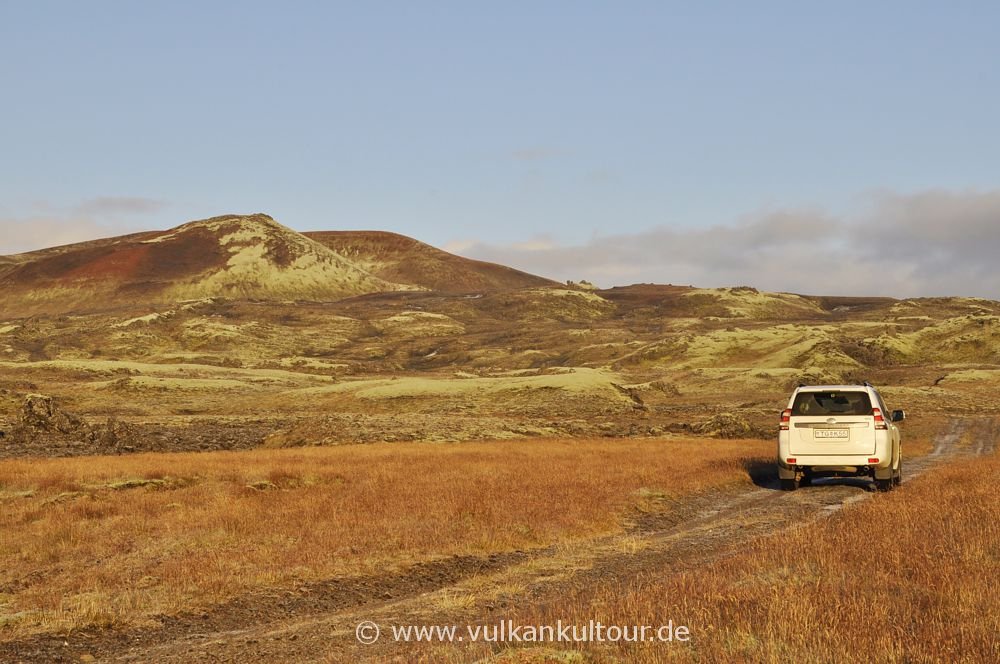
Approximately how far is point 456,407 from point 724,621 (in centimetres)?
5363

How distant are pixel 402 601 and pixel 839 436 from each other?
1254 cm

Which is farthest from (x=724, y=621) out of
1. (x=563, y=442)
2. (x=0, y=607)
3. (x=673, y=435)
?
(x=673, y=435)

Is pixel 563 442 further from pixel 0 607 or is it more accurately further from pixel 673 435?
pixel 0 607

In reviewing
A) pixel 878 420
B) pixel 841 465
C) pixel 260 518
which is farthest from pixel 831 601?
pixel 878 420

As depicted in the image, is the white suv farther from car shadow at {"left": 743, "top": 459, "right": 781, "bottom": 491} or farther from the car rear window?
car shadow at {"left": 743, "top": 459, "right": 781, "bottom": 491}

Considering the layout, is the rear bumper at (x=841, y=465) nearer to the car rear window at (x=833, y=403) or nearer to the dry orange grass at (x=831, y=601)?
the car rear window at (x=833, y=403)

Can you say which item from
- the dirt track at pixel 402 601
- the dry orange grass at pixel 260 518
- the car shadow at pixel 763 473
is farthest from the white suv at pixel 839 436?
the dry orange grass at pixel 260 518

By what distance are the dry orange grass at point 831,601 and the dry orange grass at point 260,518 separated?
442 centimetres

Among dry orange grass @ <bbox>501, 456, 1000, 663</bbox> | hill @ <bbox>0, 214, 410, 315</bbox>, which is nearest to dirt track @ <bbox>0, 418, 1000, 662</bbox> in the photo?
dry orange grass @ <bbox>501, 456, 1000, 663</bbox>

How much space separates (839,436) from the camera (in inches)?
770

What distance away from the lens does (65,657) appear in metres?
8.45

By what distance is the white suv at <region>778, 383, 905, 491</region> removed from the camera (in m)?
19.3

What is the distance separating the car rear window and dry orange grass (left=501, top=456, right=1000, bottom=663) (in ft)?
22.0

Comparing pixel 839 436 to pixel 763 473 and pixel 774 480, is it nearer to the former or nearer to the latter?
pixel 774 480
